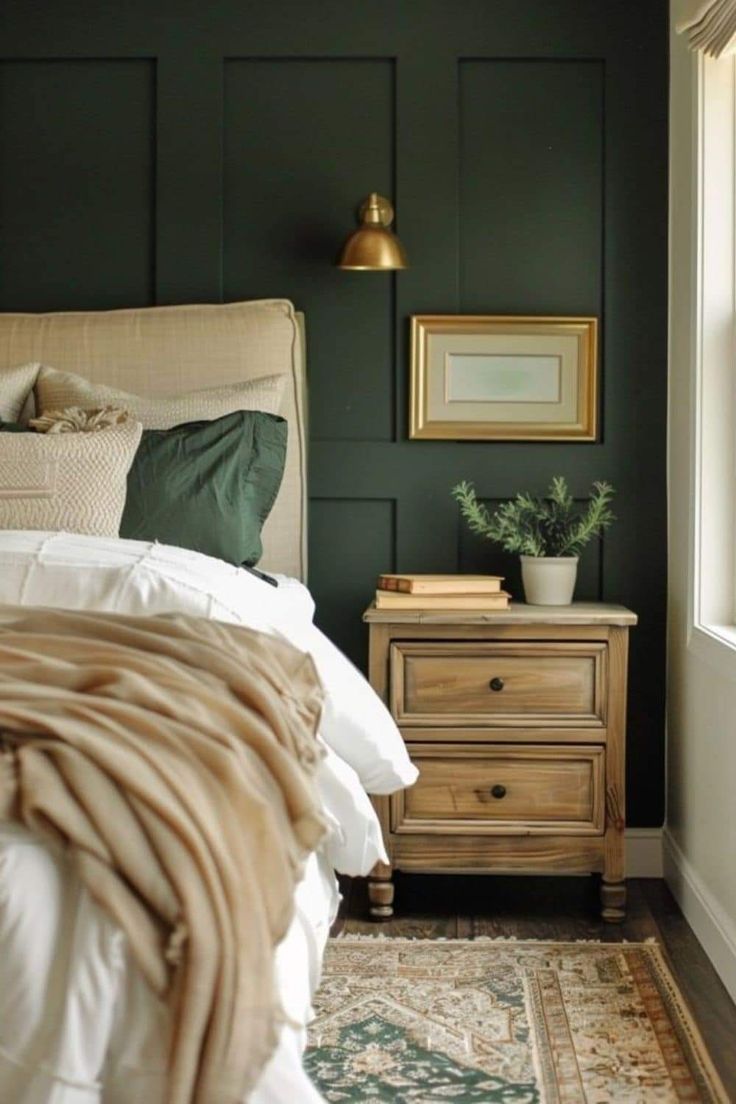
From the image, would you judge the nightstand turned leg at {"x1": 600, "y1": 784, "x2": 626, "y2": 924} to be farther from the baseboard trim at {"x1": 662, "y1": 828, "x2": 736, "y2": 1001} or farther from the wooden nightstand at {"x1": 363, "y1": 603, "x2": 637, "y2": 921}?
the baseboard trim at {"x1": 662, "y1": 828, "x2": 736, "y2": 1001}

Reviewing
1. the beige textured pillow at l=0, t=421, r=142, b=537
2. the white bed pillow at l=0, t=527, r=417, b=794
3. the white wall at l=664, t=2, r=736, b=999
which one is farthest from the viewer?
the white wall at l=664, t=2, r=736, b=999

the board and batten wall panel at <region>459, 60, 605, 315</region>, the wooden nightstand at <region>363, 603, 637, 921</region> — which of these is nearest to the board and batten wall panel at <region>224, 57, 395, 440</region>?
the board and batten wall panel at <region>459, 60, 605, 315</region>

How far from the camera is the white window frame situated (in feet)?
11.7

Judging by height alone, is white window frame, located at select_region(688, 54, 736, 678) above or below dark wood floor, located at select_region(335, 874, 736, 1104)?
above

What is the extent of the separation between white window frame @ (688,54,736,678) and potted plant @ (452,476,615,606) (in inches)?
13.2

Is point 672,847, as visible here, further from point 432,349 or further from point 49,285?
point 49,285

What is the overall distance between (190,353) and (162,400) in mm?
262

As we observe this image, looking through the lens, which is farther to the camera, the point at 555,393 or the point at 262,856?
the point at 555,393

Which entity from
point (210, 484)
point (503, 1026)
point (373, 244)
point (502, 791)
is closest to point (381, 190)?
point (373, 244)

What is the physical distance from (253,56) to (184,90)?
0.22 m

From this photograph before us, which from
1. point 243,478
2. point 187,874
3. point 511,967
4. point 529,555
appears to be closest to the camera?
point 187,874

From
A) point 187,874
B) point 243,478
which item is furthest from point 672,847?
point 187,874

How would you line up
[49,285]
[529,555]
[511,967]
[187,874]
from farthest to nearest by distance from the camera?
[49,285] < [529,555] < [511,967] < [187,874]

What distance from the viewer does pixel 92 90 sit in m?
4.09
